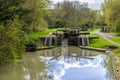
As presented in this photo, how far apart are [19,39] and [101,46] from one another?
1478 centimetres

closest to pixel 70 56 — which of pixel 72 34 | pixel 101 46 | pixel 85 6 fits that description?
pixel 101 46

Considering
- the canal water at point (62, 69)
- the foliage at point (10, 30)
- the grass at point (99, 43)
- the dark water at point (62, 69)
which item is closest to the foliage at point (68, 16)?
the grass at point (99, 43)

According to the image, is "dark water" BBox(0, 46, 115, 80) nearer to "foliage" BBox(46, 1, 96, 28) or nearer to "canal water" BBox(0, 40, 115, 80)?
"canal water" BBox(0, 40, 115, 80)

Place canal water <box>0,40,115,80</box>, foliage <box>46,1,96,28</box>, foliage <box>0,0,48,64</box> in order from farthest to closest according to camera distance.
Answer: foliage <box>46,1,96,28</box>
canal water <box>0,40,115,80</box>
foliage <box>0,0,48,64</box>

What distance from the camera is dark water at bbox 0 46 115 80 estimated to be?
20.0 m

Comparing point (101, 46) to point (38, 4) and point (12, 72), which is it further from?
point (12, 72)

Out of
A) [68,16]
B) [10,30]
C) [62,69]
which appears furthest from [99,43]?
[68,16]

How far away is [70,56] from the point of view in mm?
31797

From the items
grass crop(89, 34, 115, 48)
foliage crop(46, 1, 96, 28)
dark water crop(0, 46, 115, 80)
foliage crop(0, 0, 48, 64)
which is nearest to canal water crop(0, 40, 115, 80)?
dark water crop(0, 46, 115, 80)

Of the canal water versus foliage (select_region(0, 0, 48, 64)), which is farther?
the canal water

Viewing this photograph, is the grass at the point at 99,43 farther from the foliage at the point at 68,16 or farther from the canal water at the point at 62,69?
the foliage at the point at 68,16

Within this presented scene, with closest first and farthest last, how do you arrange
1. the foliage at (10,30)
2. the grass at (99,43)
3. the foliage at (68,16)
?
1. the foliage at (10,30)
2. the grass at (99,43)
3. the foliage at (68,16)

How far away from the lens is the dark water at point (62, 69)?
20.0 metres

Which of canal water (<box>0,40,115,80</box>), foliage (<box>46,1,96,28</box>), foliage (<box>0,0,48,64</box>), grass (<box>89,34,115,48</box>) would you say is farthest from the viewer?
foliage (<box>46,1,96,28</box>)
